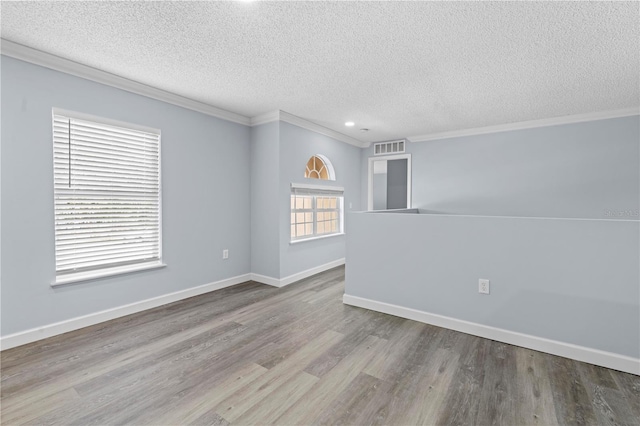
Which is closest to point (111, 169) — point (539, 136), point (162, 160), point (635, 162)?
point (162, 160)

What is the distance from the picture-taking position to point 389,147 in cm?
605

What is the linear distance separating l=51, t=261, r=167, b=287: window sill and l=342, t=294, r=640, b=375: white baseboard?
2.44 metres

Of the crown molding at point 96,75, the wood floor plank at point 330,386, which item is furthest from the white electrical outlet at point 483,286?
the crown molding at point 96,75

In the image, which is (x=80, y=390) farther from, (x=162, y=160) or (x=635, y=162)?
(x=635, y=162)

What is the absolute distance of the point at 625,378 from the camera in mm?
2072

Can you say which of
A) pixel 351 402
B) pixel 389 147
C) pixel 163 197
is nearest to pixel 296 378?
pixel 351 402

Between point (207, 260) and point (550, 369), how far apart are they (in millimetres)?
3683

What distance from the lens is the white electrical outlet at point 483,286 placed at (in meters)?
2.68

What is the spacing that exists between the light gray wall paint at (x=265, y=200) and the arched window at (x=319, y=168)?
717mm

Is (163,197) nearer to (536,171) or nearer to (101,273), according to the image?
(101,273)

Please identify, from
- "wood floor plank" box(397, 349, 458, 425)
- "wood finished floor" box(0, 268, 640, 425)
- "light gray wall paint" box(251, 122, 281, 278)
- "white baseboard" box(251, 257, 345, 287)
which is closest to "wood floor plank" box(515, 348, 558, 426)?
"wood finished floor" box(0, 268, 640, 425)

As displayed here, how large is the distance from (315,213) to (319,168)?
2.69 feet

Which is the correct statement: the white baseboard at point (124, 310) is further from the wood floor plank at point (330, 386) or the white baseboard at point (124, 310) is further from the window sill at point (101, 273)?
the wood floor plank at point (330, 386)

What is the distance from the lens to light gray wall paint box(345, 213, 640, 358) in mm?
2189
